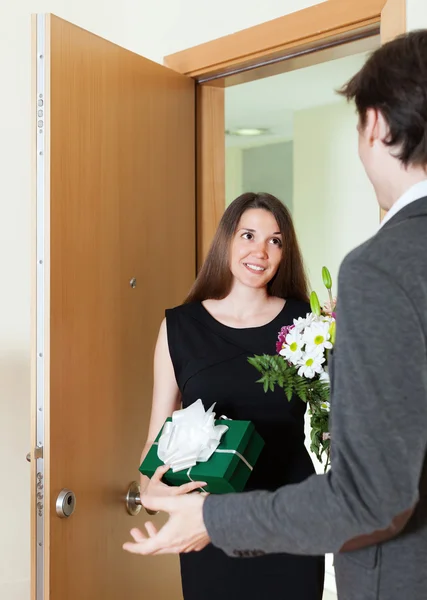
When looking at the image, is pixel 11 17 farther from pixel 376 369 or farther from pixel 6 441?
pixel 376 369

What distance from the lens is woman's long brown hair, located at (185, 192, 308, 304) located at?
1.97m

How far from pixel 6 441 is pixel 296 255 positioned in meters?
1.14

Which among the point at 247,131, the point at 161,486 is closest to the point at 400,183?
the point at 161,486

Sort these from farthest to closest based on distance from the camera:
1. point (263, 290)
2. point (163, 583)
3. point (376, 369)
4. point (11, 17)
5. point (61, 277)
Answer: point (11, 17), point (163, 583), point (263, 290), point (61, 277), point (376, 369)

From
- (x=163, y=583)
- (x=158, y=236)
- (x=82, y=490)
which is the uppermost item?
(x=158, y=236)

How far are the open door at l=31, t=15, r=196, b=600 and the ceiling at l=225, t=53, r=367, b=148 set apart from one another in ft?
7.08

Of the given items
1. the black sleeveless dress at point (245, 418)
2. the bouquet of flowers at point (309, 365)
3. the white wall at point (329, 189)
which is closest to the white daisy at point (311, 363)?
the bouquet of flowers at point (309, 365)

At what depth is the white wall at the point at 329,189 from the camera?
4.96m

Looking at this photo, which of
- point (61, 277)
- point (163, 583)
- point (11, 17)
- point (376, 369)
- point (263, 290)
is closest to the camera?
point (376, 369)

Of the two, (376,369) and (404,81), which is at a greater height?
(404,81)

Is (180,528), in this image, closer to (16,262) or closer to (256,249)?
(256,249)

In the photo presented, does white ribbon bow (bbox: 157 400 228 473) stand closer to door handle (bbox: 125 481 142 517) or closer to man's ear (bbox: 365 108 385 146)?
door handle (bbox: 125 481 142 517)

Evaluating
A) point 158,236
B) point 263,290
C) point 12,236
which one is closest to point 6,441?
point 12,236

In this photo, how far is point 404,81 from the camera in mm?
810
